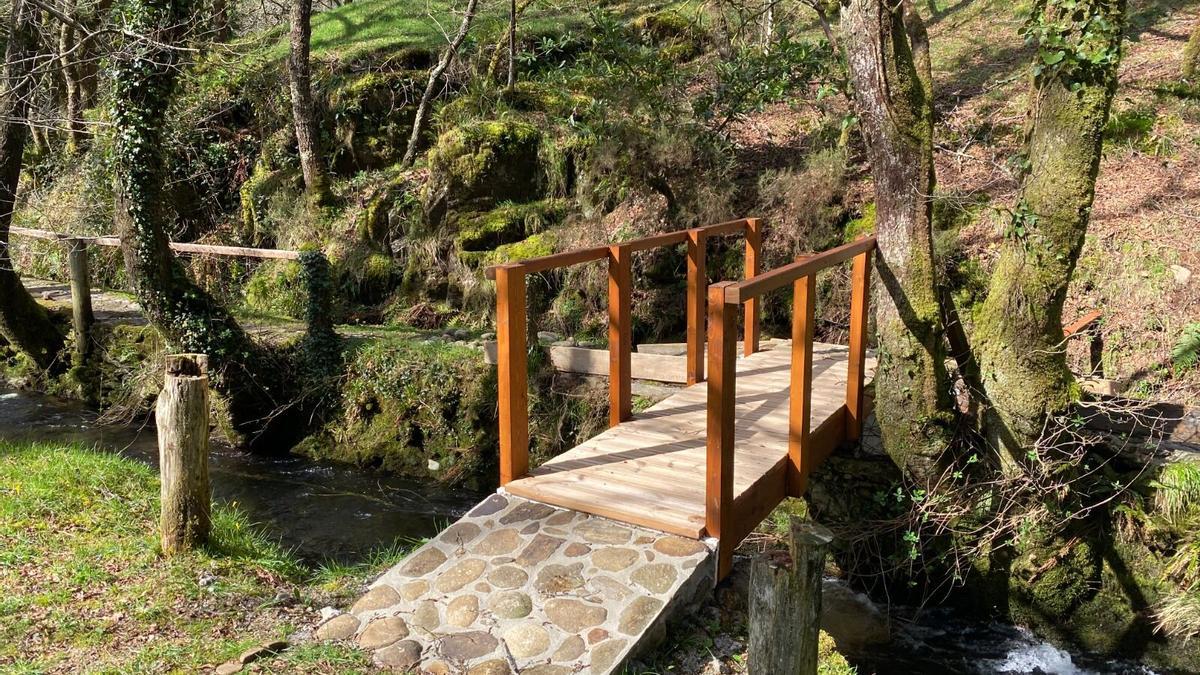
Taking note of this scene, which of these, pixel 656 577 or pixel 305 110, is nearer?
pixel 656 577

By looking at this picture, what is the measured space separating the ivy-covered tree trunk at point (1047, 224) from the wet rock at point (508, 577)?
3641 mm

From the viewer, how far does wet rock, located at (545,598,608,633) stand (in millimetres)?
4066

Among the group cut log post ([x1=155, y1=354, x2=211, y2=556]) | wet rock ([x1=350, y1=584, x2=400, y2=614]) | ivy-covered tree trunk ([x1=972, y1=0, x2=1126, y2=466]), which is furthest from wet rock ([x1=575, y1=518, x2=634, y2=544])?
ivy-covered tree trunk ([x1=972, y1=0, x2=1126, y2=466])

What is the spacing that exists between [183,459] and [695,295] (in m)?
3.79

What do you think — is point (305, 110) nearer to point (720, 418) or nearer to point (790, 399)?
point (790, 399)

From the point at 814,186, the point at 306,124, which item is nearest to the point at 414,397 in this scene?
the point at 814,186

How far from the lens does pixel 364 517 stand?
25.9 feet

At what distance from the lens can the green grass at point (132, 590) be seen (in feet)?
13.1

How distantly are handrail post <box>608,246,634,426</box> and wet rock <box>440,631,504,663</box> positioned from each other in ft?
7.88

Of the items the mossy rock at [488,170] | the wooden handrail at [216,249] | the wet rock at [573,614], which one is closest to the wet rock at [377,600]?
the wet rock at [573,614]

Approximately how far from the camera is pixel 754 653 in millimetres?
2984

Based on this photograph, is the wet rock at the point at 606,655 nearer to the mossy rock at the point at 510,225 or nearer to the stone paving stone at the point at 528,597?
the stone paving stone at the point at 528,597

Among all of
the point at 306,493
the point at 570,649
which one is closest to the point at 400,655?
the point at 570,649

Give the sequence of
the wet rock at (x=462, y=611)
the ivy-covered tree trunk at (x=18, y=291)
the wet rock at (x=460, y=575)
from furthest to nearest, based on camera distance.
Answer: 1. the ivy-covered tree trunk at (x=18, y=291)
2. the wet rock at (x=460, y=575)
3. the wet rock at (x=462, y=611)
